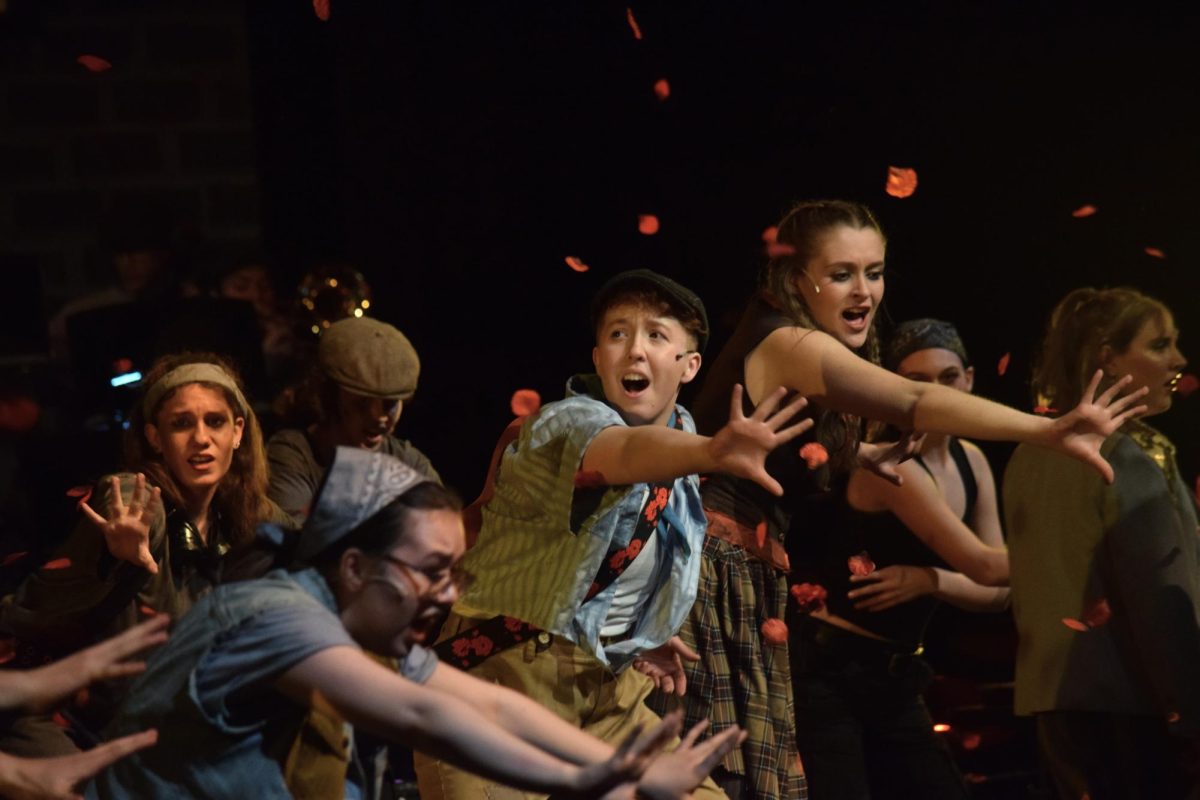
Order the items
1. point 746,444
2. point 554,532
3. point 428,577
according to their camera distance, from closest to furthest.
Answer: point 428,577 → point 746,444 → point 554,532

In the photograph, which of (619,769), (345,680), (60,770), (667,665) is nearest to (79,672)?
(60,770)

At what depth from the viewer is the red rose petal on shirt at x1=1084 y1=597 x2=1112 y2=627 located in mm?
3949

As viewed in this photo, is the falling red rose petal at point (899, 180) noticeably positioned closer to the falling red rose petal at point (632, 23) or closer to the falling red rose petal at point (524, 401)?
the falling red rose petal at point (632, 23)

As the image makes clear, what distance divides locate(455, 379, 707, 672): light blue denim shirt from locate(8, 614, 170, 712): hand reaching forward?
0.99m

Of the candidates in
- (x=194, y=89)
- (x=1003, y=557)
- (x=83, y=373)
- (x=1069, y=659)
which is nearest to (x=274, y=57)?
(x=194, y=89)

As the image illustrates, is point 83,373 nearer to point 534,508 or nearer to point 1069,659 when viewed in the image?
point 534,508

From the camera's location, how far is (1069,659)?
396 centimetres

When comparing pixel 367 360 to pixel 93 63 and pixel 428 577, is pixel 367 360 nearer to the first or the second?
pixel 93 63

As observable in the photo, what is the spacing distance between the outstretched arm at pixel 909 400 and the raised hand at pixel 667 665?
21.4 inches

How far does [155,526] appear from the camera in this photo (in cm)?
374

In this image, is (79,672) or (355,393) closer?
(79,672)

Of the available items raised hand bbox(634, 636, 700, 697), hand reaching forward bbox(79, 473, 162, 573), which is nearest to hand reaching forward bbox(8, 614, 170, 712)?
hand reaching forward bbox(79, 473, 162, 573)

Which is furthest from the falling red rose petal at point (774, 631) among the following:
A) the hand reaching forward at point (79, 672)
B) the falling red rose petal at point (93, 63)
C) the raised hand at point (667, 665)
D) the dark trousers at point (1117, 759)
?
the falling red rose petal at point (93, 63)

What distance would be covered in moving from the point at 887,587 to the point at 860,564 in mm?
87
